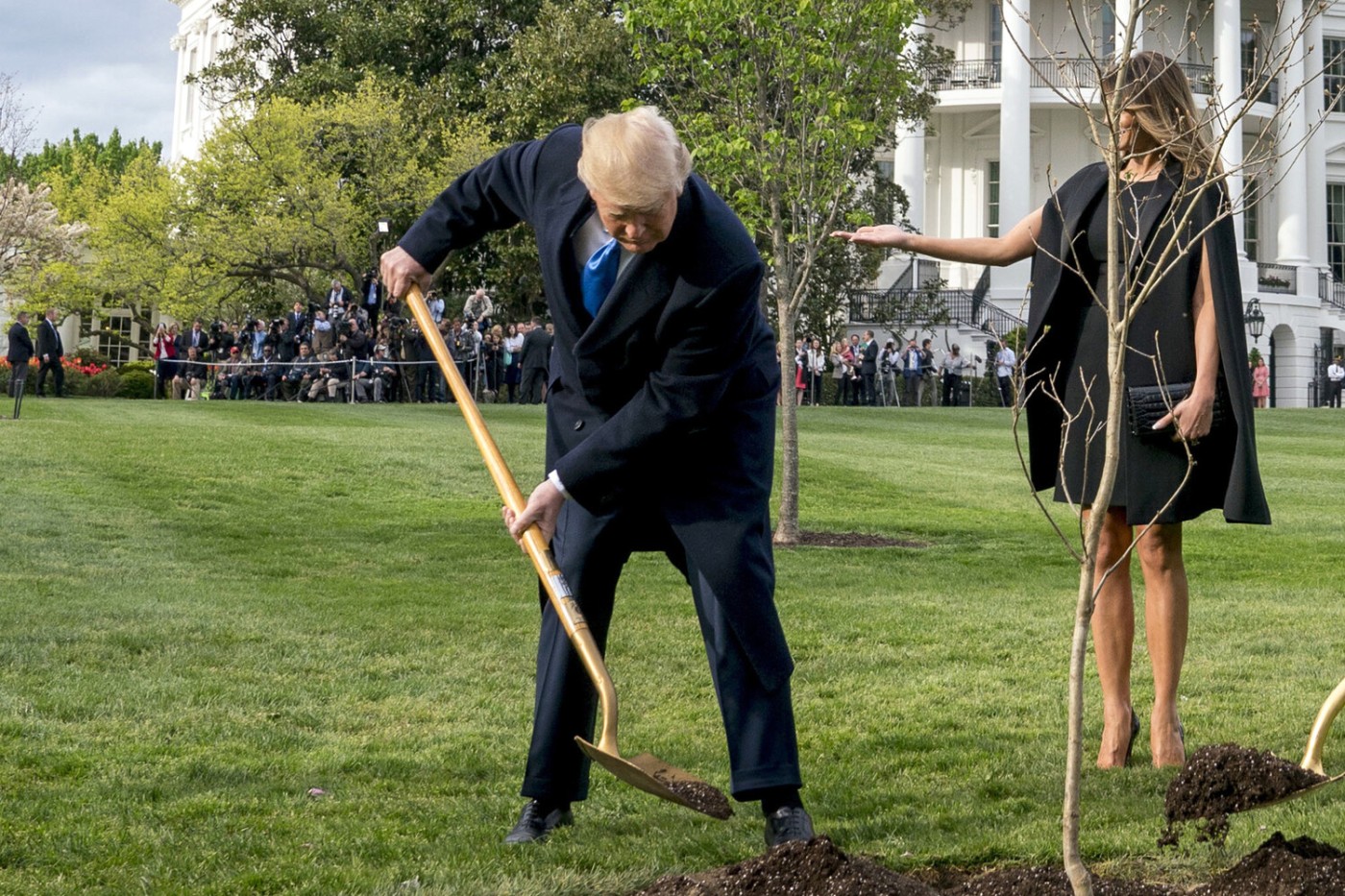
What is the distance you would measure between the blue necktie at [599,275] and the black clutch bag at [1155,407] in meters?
1.79

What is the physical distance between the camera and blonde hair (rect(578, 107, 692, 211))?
11.8 ft

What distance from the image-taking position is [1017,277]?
4916 cm

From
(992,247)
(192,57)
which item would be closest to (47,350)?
(992,247)

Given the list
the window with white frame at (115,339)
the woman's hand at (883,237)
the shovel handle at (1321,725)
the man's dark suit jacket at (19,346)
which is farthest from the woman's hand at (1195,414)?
the window with white frame at (115,339)

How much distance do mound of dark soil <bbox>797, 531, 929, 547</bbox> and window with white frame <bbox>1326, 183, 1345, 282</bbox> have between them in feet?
155

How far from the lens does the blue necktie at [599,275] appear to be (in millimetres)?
4047

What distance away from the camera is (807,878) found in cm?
341

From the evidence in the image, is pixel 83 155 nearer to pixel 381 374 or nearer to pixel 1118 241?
pixel 381 374

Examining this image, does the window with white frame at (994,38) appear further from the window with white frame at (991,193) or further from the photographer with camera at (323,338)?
the photographer with camera at (323,338)

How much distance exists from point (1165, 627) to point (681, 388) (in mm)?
2025

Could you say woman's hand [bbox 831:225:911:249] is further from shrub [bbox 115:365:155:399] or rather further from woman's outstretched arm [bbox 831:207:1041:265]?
shrub [bbox 115:365:155:399]

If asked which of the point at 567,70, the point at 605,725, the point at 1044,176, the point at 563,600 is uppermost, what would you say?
the point at 567,70

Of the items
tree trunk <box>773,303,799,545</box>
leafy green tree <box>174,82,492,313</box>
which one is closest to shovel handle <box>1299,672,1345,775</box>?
tree trunk <box>773,303,799,545</box>

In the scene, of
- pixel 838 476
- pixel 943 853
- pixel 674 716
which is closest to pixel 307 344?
pixel 838 476
